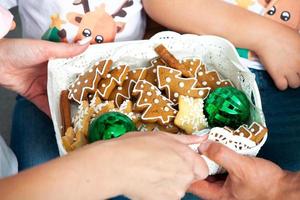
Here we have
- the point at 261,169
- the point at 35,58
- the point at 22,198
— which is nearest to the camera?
the point at 22,198

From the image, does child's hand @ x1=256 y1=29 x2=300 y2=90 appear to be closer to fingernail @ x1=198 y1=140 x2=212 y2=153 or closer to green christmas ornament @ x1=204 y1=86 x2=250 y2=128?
green christmas ornament @ x1=204 y1=86 x2=250 y2=128

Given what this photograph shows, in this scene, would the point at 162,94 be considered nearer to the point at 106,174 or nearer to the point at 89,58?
the point at 89,58

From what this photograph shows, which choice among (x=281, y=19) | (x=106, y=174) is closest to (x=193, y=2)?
(x=281, y=19)

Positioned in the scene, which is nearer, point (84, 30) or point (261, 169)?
point (261, 169)

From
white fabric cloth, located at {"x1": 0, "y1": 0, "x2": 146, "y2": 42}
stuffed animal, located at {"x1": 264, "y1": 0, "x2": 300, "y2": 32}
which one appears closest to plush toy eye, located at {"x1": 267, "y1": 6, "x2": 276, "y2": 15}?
stuffed animal, located at {"x1": 264, "y1": 0, "x2": 300, "y2": 32}

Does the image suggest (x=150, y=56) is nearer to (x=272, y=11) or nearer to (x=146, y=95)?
(x=146, y=95)

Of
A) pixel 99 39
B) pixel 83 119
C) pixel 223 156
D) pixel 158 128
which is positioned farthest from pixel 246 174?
pixel 99 39

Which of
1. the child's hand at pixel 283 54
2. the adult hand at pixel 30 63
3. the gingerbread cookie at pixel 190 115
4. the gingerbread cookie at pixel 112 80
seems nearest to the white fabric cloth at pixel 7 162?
the adult hand at pixel 30 63
